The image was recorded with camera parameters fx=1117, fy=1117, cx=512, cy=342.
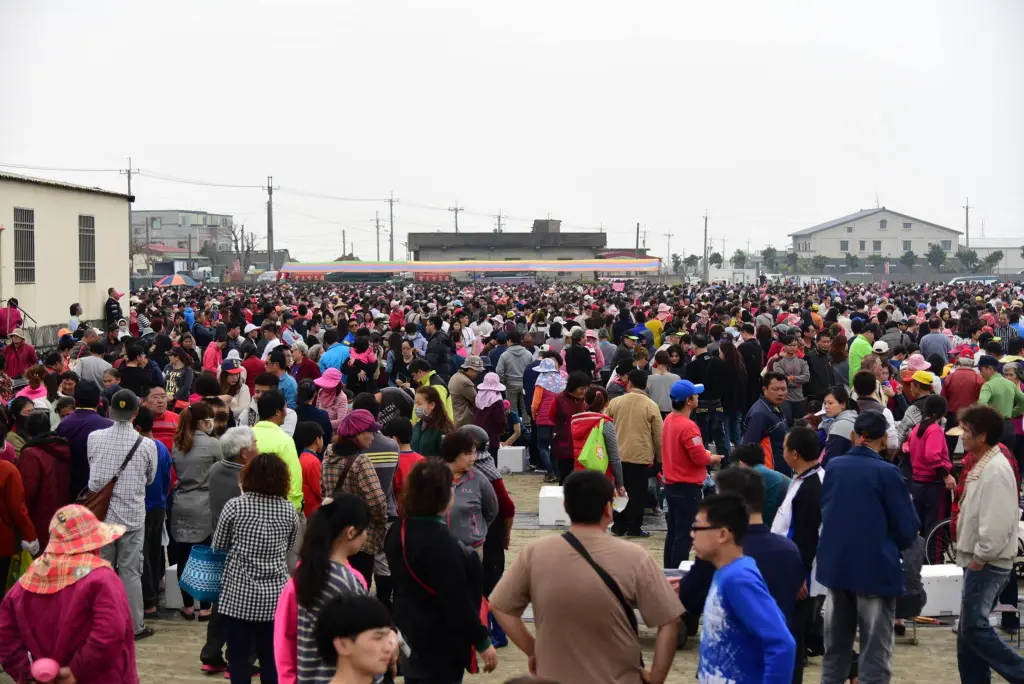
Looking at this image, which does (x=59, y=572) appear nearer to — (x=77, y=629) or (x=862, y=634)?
(x=77, y=629)

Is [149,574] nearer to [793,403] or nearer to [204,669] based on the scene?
[204,669]

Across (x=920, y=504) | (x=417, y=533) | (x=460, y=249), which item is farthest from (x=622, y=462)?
(x=460, y=249)

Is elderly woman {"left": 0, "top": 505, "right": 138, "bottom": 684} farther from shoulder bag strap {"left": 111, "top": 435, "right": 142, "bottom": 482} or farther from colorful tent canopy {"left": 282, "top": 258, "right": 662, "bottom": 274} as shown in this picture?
colorful tent canopy {"left": 282, "top": 258, "right": 662, "bottom": 274}

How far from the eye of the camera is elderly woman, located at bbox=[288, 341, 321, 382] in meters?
13.0

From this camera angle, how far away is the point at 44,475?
316 inches

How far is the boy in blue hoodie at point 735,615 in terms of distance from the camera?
425 cm

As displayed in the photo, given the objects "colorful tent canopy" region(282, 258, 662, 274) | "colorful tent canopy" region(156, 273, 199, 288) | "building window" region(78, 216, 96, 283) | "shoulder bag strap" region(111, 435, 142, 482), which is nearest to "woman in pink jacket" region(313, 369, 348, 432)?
"shoulder bag strap" region(111, 435, 142, 482)

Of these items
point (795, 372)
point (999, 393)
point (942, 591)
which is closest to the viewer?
point (942, 591)

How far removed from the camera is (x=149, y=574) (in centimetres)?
902

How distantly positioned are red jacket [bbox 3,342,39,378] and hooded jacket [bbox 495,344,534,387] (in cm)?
616

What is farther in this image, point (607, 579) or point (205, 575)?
point (205, 575)

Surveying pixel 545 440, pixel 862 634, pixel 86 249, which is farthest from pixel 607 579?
pixel 86 249

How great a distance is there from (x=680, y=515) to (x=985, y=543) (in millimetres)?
2841

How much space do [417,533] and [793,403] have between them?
9004mm
